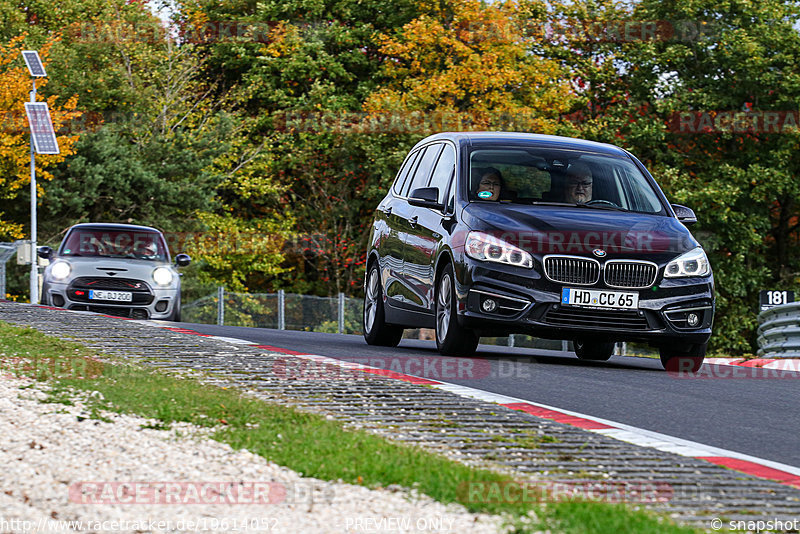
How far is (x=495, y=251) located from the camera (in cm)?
1091

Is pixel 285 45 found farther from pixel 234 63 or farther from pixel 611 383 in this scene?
pixel 611 383

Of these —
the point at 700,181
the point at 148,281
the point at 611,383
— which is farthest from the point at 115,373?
the point at 700,181

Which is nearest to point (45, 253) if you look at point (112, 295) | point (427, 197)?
point (112, 295)

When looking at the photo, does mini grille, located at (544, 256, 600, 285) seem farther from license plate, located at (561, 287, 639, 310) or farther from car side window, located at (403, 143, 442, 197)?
car side window, located at (403, 143, 442, 197)

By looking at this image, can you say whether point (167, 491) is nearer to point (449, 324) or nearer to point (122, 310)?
point (449, 324)

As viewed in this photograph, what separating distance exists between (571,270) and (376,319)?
11.2 ft

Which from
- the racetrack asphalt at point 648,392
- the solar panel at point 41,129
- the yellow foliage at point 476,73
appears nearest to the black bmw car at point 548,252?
the racetrack asphalt at point 648,392

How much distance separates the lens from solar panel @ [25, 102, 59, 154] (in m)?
38.0

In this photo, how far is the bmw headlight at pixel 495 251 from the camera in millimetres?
10859

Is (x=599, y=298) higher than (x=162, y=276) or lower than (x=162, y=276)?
higher

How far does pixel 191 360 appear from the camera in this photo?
9.64 meters

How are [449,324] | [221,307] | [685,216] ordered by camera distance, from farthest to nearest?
1. [221,307]
2. [685,216]
3. [449,324]

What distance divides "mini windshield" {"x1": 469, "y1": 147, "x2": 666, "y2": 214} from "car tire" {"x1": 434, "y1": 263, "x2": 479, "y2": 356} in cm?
83

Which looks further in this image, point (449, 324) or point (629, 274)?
point (449, 324)
